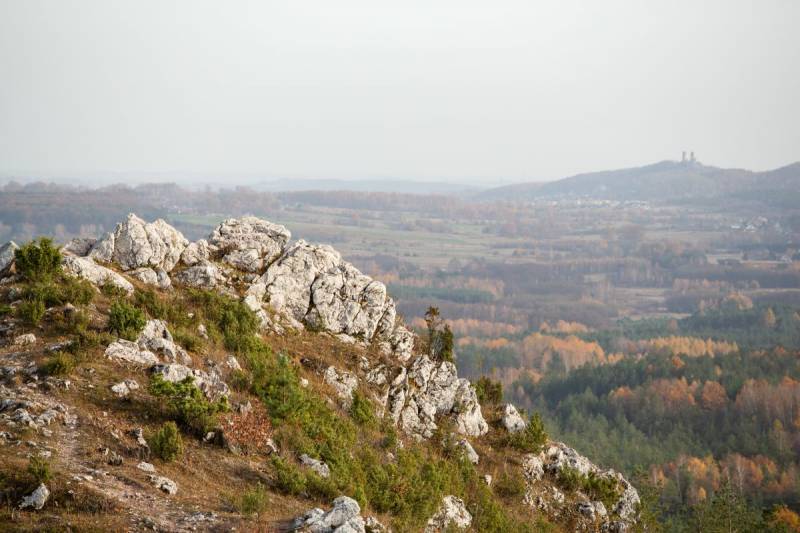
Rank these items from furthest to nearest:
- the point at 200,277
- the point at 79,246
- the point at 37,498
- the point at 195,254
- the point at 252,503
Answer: the point at 195,254
the point at 200,277
the point at 79,246
the point at 252,503
the point at 37,498

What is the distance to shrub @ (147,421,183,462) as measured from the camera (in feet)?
48.6

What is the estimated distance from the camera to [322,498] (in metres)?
15.8

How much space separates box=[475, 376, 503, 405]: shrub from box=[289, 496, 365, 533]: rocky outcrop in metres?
19.5

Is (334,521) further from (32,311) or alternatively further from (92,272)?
(92,272)

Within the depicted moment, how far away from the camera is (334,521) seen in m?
12.7

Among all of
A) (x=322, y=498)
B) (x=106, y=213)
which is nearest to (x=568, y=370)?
(x=322, y=498)

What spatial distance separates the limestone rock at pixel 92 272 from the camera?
2245 centimetres

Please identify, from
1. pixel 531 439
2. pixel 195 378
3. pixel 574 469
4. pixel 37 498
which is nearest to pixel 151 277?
pixel 195 378

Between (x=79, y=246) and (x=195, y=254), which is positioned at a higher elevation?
(x=79, y=246)

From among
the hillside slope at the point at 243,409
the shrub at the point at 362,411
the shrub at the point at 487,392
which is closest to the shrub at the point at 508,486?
the hillside slope at the point at 243,409

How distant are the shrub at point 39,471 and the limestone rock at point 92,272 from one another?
1158 centimetres

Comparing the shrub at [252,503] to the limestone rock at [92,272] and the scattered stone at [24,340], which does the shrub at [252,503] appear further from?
the limestone rock at [92,272]

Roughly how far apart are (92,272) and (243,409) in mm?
9495

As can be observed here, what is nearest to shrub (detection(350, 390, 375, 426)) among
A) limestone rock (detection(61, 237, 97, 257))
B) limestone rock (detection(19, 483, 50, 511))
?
limestone rock (detection(19, 483, 50, 511))
